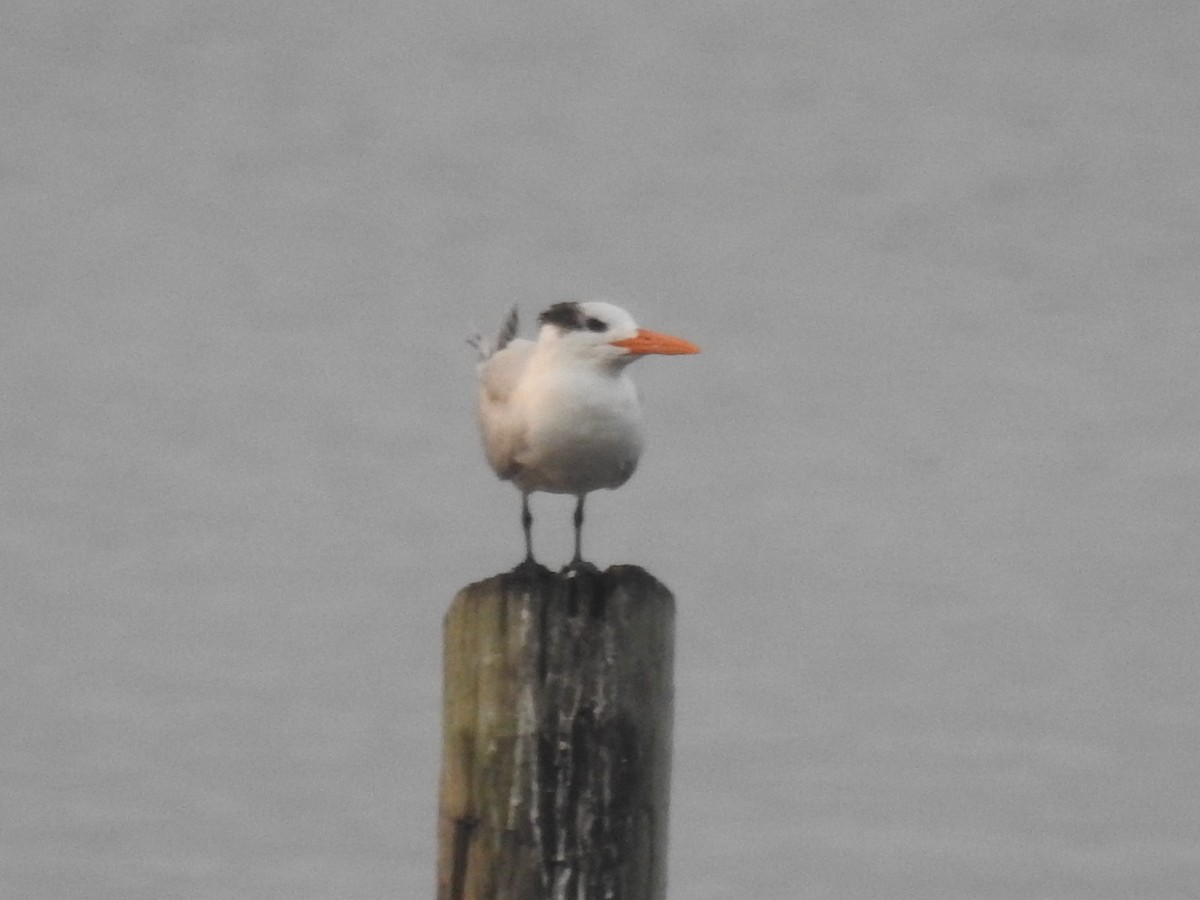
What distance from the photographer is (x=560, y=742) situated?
5.92 meters

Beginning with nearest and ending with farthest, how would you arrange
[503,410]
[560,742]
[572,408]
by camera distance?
[560,742] → [572,408] → [503,410]

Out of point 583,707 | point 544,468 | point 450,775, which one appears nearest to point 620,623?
point 583,707

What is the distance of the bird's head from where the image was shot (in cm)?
867

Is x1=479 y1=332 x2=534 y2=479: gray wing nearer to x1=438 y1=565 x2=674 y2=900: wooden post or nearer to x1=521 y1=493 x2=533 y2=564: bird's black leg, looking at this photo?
x1=521 y1=493 x2=533 y2=564: bird's black leg

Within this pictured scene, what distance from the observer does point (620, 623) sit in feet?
19.6

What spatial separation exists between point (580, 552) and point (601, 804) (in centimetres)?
287

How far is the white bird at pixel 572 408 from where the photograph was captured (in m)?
8.48

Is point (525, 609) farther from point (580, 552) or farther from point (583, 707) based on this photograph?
point (580, 552)

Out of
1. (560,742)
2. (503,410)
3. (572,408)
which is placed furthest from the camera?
(503,410)

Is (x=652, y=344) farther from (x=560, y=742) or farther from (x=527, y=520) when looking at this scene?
(x=560, y=742)

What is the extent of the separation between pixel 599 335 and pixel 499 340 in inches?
50.3

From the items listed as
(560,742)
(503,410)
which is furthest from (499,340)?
(560,742)

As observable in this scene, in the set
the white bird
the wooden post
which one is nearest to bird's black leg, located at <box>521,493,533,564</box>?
the white bird

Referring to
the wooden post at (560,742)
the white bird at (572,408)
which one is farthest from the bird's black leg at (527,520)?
the wooden post at (560,742)
